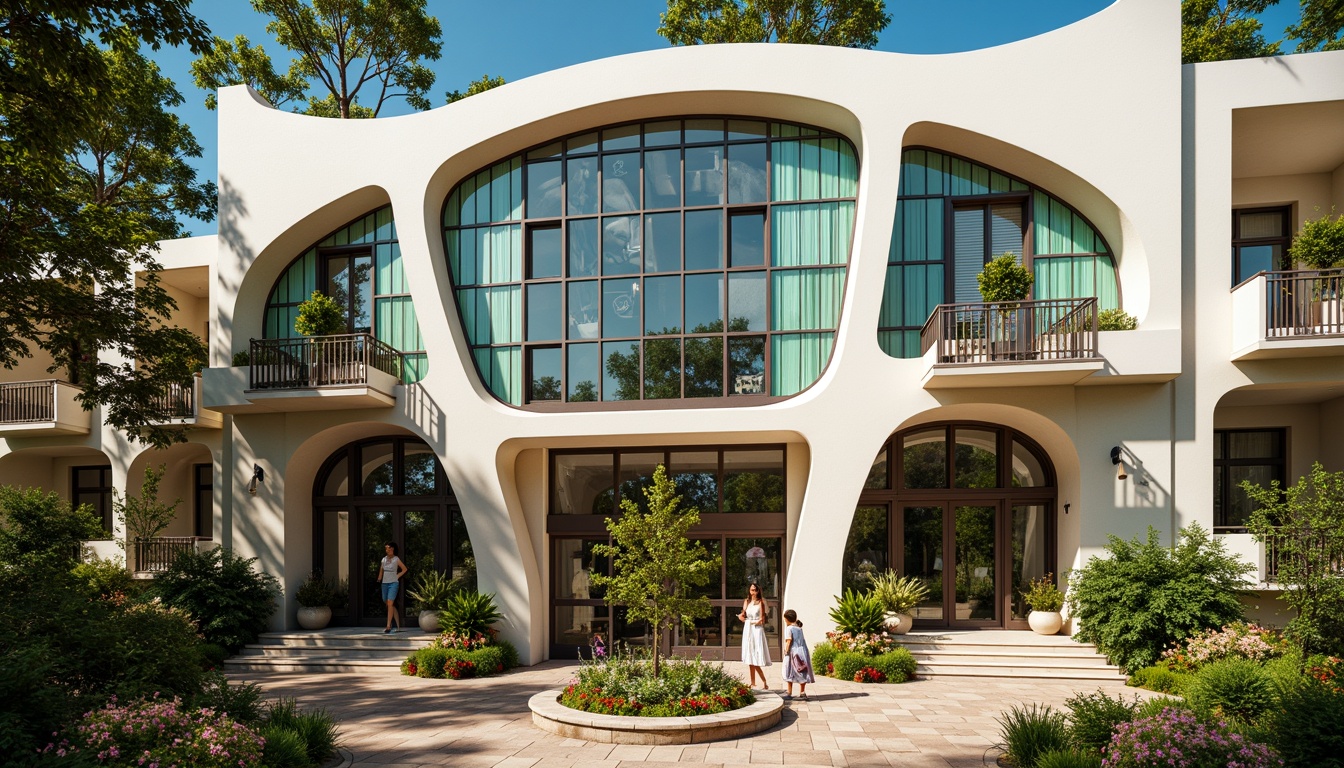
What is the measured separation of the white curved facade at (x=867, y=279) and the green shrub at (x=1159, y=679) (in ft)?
7.89

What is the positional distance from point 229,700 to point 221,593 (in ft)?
26.7

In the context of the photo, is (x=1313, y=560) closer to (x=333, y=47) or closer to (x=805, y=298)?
(x=805, y=298)

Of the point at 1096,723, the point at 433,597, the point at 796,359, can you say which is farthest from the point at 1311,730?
the point at 433,597

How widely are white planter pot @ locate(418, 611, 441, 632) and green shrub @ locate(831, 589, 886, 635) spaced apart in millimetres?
8232

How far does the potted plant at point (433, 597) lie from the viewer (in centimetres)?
1605

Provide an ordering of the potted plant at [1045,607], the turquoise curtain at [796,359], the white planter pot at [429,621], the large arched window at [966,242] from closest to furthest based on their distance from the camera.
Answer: the potted plant at [1045,607], the large arched window at [966,242], the turquoise curtain at [796,359], the white planter pot at [429,621]

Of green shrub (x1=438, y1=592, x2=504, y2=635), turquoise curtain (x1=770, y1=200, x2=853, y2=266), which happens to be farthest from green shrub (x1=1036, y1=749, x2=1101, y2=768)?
green shrub (x1=438, y1=592, x2=504, y2=635)

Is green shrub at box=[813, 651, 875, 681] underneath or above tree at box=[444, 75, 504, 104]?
underneath

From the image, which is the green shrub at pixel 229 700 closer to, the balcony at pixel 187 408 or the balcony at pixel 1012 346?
the balcony at pixel 187 408

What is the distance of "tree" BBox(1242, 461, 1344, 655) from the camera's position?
1186cm

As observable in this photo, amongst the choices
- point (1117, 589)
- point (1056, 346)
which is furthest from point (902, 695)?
point (1056, 346)

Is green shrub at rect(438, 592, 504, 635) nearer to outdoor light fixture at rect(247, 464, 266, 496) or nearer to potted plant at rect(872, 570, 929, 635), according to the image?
outdoor light fixture at rect(247, 464, 266, 496)

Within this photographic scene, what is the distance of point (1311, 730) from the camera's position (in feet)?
21.6

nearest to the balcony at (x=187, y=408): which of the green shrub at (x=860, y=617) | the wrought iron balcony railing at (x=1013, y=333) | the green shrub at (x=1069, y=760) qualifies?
the green shrub at (x=860, y=617)
